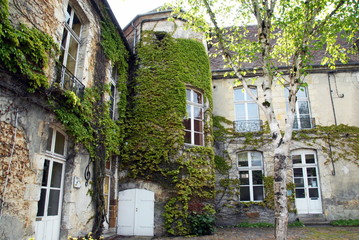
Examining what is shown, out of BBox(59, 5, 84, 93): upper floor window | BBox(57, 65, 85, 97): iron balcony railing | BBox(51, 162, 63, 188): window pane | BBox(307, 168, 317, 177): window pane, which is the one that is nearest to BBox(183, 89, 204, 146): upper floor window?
BBox(57, 65, 85, 97): iron balcony railing

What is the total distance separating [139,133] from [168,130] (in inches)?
34.8

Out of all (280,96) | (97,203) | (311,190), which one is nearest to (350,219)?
(311,190)

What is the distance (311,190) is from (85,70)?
894cm

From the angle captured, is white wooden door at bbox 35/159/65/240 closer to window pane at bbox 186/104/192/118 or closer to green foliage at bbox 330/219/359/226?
window pane at bbox 186/104/192/118

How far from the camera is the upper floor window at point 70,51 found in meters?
5.34

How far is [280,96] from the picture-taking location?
35.7ft

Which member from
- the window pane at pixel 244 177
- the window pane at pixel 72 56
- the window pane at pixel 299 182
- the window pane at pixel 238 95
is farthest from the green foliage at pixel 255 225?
the window pane at pixel 72 56

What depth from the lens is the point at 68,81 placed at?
5.36 m

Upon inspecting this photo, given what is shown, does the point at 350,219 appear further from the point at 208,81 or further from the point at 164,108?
the point at 164,108

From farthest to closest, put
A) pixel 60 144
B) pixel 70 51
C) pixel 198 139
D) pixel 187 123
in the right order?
pixel 198 139 → pixel 187 123 → pixel 70 51 → pixel 60 144

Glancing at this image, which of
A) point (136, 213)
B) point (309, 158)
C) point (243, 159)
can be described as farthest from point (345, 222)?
point (136, 213)

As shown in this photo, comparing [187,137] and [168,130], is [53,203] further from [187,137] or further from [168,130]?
[187,137]

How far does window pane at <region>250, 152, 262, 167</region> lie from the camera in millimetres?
10531

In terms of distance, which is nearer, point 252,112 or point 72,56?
point 72,56
